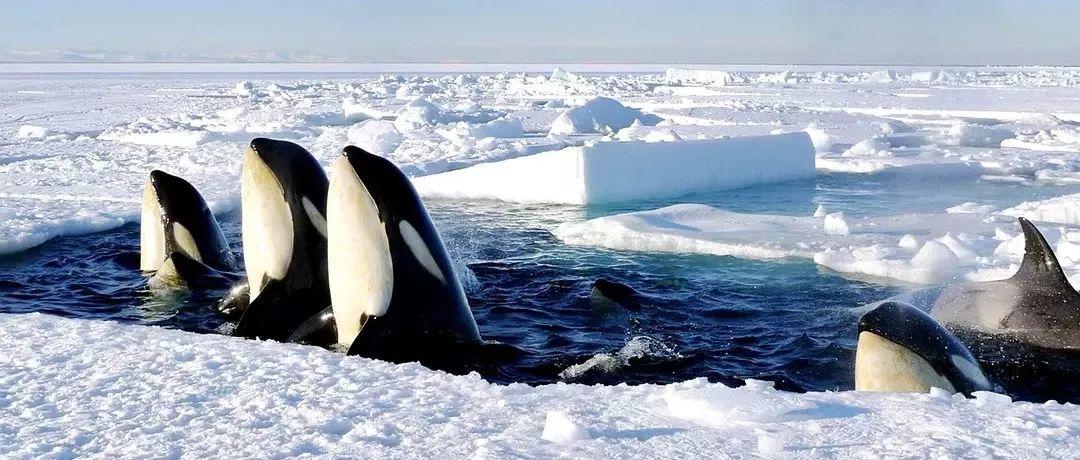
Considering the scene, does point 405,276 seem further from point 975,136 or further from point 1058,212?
point 975,136

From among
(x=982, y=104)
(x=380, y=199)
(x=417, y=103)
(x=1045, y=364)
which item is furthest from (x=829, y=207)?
(x=982, y=104)

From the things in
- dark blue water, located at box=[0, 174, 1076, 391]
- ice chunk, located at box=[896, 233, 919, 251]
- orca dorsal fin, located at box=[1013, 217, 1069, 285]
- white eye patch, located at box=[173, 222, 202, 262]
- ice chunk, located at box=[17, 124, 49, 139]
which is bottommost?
dark blue water, located at box=[0, 174, 1076, 391]

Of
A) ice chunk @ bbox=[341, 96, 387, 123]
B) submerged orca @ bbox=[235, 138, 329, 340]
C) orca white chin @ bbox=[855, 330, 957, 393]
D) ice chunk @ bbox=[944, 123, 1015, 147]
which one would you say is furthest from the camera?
ice chunk @ bbox=[341, 96, 387, 123]

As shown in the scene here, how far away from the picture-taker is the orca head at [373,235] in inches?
195

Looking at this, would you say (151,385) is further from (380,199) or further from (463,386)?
(380,199)

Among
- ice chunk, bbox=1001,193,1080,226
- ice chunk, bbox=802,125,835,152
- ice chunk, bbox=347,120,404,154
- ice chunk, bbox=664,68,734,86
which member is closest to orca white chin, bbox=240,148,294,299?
ice chunk, bbox=1001,193,1080,226

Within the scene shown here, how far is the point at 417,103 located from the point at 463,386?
79.5 feet

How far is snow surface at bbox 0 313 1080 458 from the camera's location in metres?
2.67

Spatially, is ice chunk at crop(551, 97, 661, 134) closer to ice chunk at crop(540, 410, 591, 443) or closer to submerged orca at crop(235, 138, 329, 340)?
submerged orca at crop(235, 138, 329, 340)

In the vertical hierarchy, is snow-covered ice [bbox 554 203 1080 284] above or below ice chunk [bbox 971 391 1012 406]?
below

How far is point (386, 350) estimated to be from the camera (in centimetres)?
488

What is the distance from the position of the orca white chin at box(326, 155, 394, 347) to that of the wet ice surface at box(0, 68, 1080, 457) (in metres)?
0.71

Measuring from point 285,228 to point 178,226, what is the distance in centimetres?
206

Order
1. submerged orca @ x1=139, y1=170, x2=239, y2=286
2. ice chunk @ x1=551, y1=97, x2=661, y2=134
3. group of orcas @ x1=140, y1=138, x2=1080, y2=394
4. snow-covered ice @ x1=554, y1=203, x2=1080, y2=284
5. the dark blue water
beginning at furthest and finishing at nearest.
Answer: ice chunk @ x1=551, y1=97, x2=661, y2=134 < snow-covered ice @ x1=554, y1=203, x2=1080, y2=284 < submerged orca @ x1=139, y1=170, x2=239, y2=286 < the dark blue water < group of orcas @ x1=140, y1=138, x2=1080, y2=394
